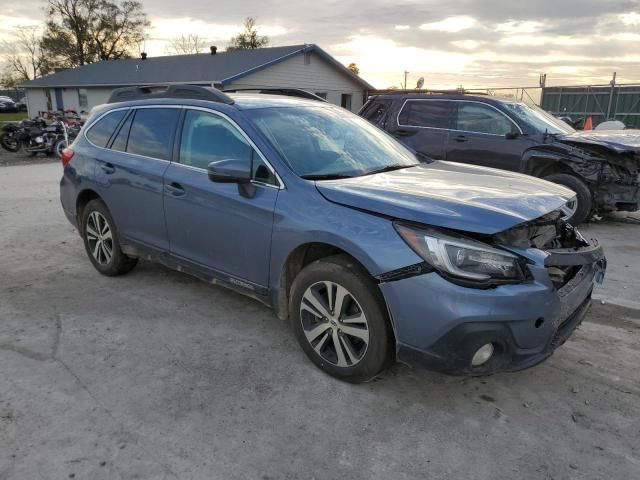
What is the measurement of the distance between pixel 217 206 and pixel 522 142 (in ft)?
17.6

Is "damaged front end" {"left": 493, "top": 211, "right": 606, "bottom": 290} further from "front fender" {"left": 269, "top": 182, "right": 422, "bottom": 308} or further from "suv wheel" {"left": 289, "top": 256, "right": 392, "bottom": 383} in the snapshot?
"suv wheel" {"left": 289, "top": 256, "right": 392, "bottom": 383}

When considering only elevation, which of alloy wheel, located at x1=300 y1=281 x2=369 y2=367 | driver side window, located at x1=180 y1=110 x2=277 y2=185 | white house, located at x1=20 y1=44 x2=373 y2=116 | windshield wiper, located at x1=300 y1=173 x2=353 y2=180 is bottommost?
alloy wheel, located at x1=300 y1=281 x2=369 y2=367

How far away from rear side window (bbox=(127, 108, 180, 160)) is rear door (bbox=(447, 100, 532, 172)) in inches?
200

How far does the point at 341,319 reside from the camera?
3.10 metres

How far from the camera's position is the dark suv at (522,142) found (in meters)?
7.12

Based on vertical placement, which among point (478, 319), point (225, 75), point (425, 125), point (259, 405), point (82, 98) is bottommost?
point (259, 405)

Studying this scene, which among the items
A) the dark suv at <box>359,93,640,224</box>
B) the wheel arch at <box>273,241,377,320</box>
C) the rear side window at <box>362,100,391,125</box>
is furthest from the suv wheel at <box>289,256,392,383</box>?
the rear side window at <box>362,100,391,125</box>

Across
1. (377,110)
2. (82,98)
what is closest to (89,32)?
(82,98)

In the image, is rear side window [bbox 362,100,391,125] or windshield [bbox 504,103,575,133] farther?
rear side window [bbox 362,100,391,125]

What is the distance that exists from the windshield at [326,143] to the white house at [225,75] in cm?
2165

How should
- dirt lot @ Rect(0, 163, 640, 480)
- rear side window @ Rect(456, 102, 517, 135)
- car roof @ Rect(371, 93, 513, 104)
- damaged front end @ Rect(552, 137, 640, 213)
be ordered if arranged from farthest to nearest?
car roof @ Rect(371, 93, 513, 104) < rear side window @ Rect(456, 102, 517, 135) < damaged front end @ Rect(552, 137, 640, 213) < dirt lot @ Rect(0, 163, 640, 480)

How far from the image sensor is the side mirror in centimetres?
332

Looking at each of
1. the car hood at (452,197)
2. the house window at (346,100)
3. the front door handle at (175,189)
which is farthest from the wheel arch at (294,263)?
the house window at (346,100)

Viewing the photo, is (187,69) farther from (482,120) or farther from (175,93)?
(175,93)
